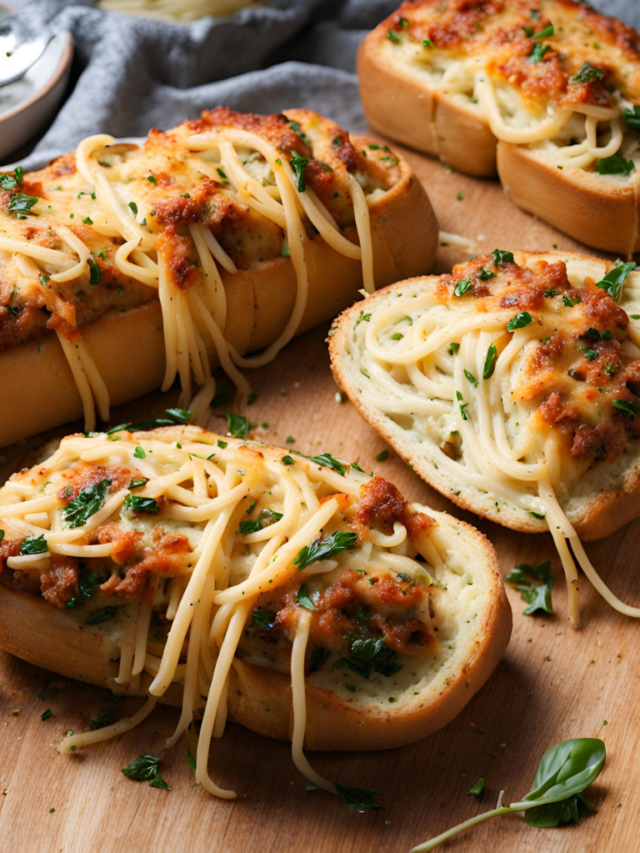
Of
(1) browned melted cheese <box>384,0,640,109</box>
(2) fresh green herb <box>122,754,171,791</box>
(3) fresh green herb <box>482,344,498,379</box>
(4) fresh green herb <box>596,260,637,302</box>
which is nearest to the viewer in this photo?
(2) fresh green herb <box>122,754,171,791</box>

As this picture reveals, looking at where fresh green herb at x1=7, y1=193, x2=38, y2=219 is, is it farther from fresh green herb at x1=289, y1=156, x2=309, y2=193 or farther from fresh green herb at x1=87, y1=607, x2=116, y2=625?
fresh green herb at x1=87, y1=607, x2=116, y2=625

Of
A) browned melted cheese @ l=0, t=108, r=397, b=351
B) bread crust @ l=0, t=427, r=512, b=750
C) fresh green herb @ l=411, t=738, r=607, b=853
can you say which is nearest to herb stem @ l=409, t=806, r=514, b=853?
fresh green herb @ l=411, t=738, r=607, b=853

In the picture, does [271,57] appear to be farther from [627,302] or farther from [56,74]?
[627,302]

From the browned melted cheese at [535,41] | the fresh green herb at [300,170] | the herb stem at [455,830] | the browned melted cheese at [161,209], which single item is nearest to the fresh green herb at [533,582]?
the herb stem at [455,830]

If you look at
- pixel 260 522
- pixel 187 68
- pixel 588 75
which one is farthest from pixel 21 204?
pixel 588 75

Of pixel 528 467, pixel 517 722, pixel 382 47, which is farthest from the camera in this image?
pixel 382 47

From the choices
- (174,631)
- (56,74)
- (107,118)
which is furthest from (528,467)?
(56,74)

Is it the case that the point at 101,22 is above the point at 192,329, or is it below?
above

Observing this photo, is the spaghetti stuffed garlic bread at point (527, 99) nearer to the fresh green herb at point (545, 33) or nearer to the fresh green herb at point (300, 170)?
the fresh green herb at point (545, 33)
